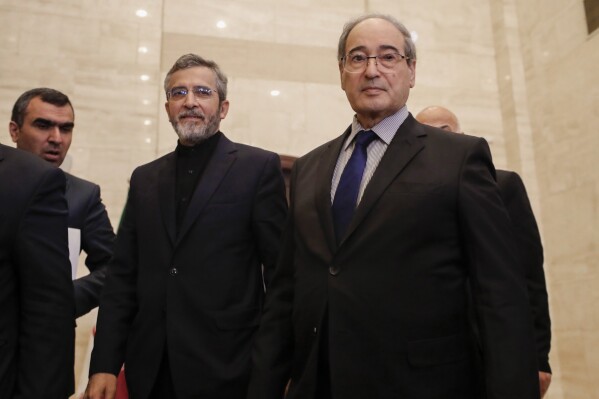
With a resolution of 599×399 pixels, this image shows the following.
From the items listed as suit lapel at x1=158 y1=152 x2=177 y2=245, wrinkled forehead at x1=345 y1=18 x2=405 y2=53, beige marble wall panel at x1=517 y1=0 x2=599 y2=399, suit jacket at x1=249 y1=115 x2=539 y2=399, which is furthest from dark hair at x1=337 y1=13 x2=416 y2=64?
beige marble wall panel at x1=517 y1=0 x2=599 y2=399

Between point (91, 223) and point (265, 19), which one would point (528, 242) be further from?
point (265, 19)

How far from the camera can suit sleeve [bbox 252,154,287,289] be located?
8.02ft

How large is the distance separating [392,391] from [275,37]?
15.8 feet

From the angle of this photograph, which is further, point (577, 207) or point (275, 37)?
point (275, 37)

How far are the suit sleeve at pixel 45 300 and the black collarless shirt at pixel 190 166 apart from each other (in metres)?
0.67

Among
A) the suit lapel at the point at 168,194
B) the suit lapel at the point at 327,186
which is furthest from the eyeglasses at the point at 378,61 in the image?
the suit lapel at the point at 168,194

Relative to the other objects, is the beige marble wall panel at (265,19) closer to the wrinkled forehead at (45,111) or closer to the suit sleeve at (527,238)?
the wrinkled forehead at (45,111)

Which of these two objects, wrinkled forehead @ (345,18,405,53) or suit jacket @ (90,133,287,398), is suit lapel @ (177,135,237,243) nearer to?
suit jacket @ (90,133,287,398)

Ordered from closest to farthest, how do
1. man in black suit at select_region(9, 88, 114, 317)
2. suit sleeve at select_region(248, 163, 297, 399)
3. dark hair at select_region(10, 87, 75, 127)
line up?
suit sleeve at select_region(248, 163, 297, 399)
man in black suit at select_region(9, 88, 114, 317)
dark hair at select_region(10, 87, 75, 127)

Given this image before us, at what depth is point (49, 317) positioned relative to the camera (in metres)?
1.88

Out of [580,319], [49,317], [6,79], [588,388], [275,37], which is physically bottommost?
[588,388]

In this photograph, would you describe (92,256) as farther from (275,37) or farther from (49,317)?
(275,37)

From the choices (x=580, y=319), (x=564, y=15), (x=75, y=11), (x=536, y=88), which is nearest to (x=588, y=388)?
(x=580, y=319)

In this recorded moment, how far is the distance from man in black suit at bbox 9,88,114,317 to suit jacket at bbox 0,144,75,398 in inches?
46.2
